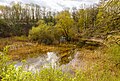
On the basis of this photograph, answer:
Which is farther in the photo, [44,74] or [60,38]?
[60,38]

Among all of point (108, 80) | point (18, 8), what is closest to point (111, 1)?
point (108, 80)

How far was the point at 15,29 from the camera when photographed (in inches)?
2464

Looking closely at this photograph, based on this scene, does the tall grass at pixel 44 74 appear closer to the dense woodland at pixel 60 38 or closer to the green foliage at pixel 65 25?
the dense woodland at pixel 60 38

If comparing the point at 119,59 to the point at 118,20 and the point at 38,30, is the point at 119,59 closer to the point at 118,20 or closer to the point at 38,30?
the point at 118,20

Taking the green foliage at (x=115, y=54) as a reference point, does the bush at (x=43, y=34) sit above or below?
below

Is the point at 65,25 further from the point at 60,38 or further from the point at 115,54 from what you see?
the point at 115,54

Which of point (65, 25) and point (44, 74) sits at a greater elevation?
point (44, 74)

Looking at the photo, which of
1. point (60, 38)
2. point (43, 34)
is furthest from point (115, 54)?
point (60, 38)

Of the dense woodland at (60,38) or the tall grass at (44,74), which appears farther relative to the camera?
the dense woodland at (60,38)

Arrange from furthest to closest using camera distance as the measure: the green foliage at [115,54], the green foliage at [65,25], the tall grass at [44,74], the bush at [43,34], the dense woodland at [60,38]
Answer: the green foliage at [65,25]
the bush at [43,34]
the green foliage at [115,54]
the dense woodland at [60,38]
the tall grass at [44,74]

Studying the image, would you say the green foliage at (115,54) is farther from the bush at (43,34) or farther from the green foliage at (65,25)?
the green foliage at (65,25)

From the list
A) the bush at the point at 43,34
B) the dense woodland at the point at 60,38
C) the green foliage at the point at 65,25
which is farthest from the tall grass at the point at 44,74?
the green foliage at the point at 65,25

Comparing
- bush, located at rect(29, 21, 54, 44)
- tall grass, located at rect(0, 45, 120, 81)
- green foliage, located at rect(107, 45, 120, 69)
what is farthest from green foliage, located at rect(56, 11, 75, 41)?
green foliage, located at rect(107, 45, 120, 69)

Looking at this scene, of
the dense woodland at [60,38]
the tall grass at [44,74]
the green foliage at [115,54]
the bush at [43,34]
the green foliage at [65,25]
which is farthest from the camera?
the green foliage at [65,25]
